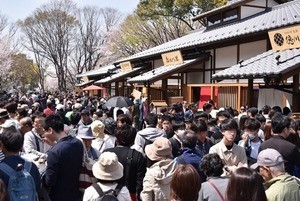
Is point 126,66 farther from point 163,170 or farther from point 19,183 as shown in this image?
point 19,183

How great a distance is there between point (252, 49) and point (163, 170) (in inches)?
376

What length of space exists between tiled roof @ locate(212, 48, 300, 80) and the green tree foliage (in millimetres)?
17631

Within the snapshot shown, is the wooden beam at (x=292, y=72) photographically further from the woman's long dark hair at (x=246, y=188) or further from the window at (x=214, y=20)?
the window at (x=214, y=20)

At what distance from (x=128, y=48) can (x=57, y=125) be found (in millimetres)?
31967

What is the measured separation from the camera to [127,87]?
78.0 feet

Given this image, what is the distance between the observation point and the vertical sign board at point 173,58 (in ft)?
47.2

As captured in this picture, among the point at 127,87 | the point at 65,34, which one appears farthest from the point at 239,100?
the point at 65,34

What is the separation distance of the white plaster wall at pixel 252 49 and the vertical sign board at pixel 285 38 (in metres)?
1.49

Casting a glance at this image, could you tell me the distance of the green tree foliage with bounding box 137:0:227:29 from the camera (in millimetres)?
27562

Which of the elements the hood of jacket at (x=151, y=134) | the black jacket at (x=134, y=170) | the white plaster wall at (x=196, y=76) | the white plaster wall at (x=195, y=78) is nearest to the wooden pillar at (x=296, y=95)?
the hood of jacket at (x=151, y=134)

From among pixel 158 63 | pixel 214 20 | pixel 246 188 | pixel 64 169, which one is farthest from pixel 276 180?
pixel 158 63

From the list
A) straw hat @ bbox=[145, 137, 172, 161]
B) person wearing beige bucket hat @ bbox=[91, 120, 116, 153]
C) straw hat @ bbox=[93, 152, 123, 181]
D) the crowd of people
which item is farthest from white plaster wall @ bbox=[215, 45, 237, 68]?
straw hat @ bbox=[93, 152, 123, 181]

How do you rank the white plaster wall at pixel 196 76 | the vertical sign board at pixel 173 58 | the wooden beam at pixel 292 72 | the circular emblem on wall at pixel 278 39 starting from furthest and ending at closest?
the white plaster wall at pixel 196 76 → the vertical sign board at pixel 173 58 → the circular emblem on wall at pixel 278 39 → the wooden beam at pixel 292 72

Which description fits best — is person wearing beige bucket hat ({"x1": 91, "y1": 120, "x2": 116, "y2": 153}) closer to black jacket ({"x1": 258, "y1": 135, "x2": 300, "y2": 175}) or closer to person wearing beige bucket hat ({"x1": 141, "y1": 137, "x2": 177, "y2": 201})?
person wearing beige bucket hat ({"x1": 141, "y1": 137, "x2": 177, "y2": 201})
